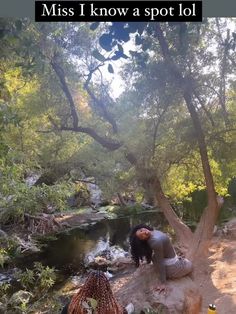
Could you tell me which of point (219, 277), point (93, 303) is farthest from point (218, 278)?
point (93, 303)

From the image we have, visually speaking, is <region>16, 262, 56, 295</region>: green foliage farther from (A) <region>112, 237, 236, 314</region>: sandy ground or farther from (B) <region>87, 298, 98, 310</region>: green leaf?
(B) <region>87, 298, 98, 310</region>: green leaf

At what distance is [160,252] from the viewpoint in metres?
5.38

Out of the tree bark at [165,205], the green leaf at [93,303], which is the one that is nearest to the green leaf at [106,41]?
the green leaf at [93,303]

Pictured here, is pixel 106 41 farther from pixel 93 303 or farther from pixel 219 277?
pixel 219 277

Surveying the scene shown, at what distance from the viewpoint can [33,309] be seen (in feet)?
25.6

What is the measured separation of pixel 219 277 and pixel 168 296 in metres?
3.71

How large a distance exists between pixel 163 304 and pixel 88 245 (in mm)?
9272

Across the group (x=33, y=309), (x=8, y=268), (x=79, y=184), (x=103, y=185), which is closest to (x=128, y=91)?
(x=103, y=185)

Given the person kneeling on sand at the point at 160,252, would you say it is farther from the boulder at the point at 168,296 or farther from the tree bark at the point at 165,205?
the tree bark at the point at 165,205

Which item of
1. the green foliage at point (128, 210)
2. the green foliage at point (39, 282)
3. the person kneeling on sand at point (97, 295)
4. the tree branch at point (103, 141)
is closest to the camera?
the person kneeling on sand at point (97, 295)

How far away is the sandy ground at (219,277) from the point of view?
6522 mm

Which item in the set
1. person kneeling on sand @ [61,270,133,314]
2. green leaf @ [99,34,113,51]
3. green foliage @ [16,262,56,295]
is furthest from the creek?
green leaf @ [99,34,113,51]

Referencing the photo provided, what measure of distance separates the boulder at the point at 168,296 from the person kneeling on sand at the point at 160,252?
0.13 m

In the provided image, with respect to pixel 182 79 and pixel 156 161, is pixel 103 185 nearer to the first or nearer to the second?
pixel 156 161
